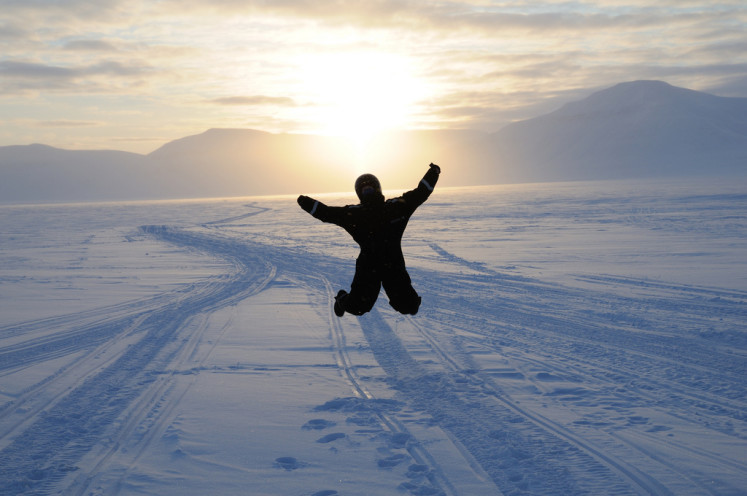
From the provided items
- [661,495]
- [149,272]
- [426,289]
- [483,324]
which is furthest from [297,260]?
[661,495]

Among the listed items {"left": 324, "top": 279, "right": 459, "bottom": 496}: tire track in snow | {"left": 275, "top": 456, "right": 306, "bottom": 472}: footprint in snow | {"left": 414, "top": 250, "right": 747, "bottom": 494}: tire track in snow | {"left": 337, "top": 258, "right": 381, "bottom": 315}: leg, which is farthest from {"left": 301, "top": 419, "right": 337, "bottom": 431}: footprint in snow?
{"left": 414, "top": 250, "right": 747, "bottom": 494}: tire track in snow

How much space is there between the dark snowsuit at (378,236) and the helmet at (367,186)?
0.07 metres

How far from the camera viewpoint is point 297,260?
1695 centimetres

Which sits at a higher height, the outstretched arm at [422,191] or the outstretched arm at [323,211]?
the outstretched arm at [422,191]

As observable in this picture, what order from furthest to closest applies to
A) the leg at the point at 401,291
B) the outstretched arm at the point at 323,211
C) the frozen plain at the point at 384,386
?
1. the leg at the point at 401,291
2. the outstretched arm at the point at 323,211
3. the frozen plain at the point at 384,386

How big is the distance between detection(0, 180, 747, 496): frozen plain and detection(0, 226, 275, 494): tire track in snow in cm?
2

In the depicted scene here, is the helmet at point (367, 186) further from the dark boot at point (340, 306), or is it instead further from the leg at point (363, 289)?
the dark boot at point (340, 306)

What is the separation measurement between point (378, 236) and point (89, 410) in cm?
303

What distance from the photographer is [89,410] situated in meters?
5.22

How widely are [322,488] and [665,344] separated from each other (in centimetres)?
509

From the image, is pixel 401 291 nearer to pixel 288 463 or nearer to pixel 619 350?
pixel 288 463

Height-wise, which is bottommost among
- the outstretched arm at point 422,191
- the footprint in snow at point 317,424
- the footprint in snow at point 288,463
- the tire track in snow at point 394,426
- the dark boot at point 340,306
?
the footprint in snow at point 288,463

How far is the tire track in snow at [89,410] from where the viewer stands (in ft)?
13.4

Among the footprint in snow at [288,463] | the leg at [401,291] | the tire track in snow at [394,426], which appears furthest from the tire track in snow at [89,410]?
the leg at [401,291]
